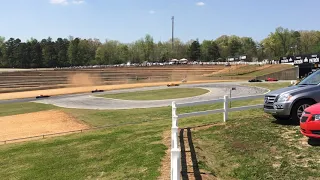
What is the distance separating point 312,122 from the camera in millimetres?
7961

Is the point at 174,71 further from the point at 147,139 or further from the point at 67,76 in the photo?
the point at 147,139

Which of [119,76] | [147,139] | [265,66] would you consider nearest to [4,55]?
[119,76]

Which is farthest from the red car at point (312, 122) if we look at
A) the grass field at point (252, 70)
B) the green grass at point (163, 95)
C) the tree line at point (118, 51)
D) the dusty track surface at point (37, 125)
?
the tree line at point (118, 51)

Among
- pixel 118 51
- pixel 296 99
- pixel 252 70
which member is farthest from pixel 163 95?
pixel 118 51

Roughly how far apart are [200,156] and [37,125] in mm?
20817

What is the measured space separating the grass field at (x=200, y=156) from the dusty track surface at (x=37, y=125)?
30.7 ft

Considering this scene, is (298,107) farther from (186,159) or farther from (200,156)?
(186,159)

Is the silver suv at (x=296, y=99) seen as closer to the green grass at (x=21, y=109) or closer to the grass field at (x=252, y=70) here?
the green grass at (x=21, y=109)

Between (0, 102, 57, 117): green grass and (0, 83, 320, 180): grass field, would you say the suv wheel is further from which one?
(0, 102, 57, 117): green grass

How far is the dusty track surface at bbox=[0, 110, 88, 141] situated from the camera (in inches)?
912

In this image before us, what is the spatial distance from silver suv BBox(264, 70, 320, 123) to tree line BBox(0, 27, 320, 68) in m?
139

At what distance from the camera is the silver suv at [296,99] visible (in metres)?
10.5

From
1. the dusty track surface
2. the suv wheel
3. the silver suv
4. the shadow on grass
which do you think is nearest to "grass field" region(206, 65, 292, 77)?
the dusty track surface

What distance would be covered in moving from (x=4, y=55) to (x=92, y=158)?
180 meters
